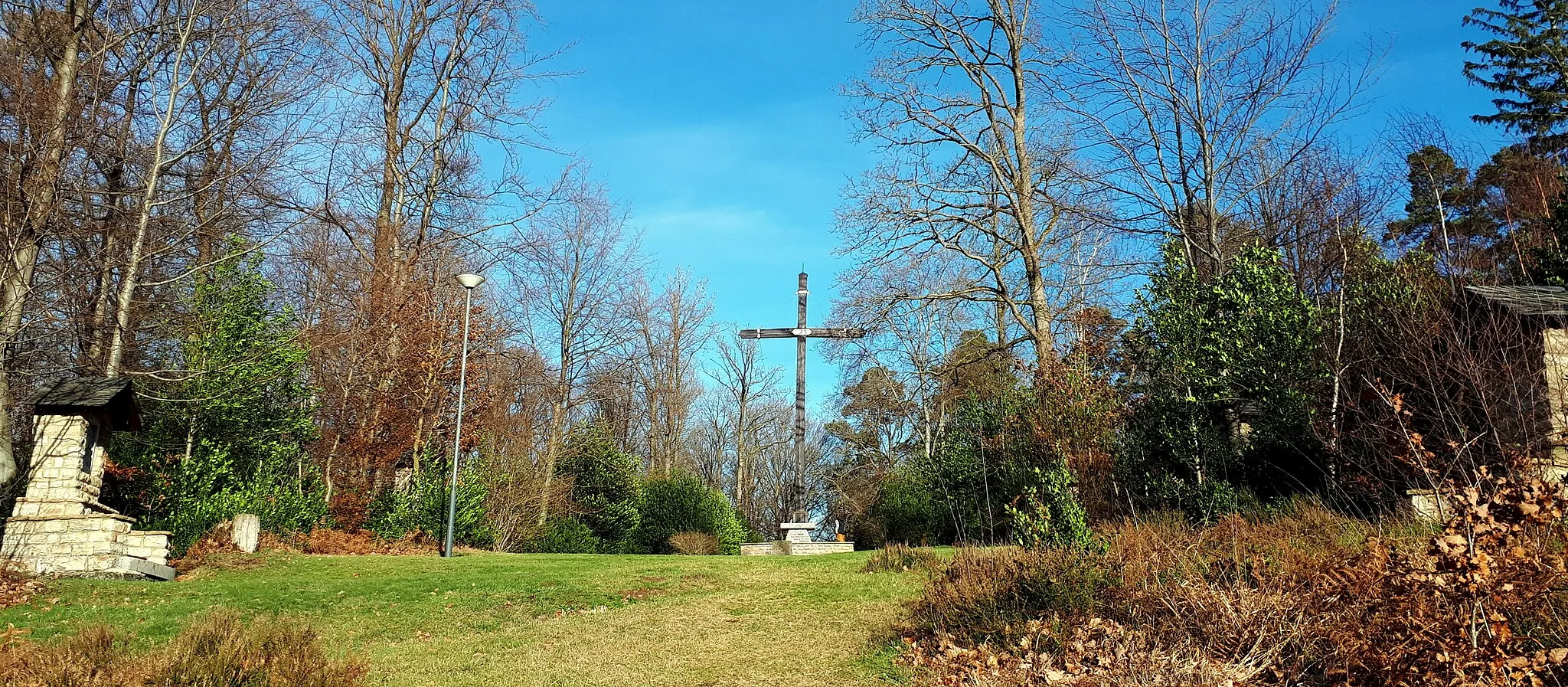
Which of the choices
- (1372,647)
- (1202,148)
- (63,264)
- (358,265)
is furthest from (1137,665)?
(358,265)

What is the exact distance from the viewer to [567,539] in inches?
895

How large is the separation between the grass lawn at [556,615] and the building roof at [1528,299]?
8.19 m

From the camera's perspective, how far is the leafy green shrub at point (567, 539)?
22328mm

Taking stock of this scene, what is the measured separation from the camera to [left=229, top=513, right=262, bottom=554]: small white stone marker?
1408 centimetres

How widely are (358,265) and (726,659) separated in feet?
64.3

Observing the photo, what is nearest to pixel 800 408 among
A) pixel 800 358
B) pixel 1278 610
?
pixel 800 358

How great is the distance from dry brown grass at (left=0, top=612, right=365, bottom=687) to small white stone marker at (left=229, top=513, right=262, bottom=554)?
8.37m

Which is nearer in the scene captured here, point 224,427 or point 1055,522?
point 1055,522

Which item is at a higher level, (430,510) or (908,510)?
(908,510)

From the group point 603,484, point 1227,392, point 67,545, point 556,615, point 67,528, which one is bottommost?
point 556,615

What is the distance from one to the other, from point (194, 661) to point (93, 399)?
8.96m

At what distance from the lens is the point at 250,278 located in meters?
17.4

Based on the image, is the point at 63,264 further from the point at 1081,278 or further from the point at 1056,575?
the point at 1081,278

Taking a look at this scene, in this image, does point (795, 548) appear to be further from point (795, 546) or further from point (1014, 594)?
point (1014, 594)
